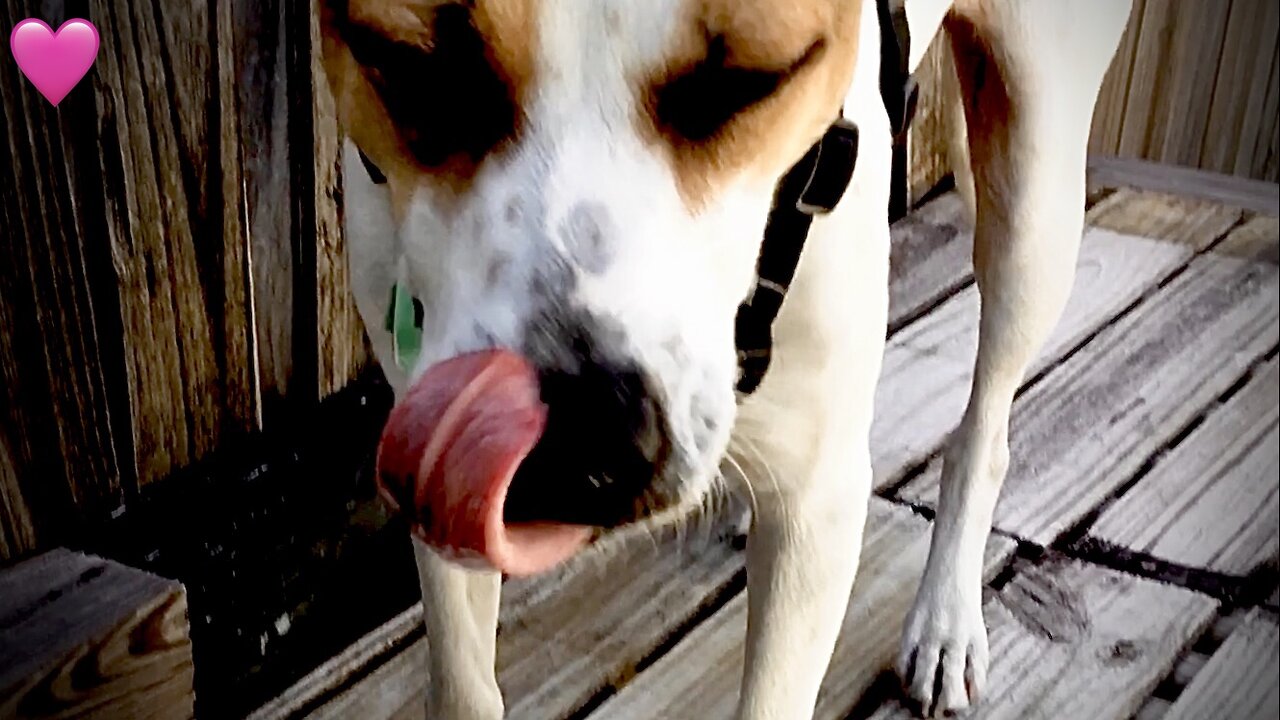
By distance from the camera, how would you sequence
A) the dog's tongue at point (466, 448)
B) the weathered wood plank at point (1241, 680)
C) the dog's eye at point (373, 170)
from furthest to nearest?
the weathered wood plank at point (1241, 680), the dog's eye at point (373, 170), the dog's tongue at point (466, 448)

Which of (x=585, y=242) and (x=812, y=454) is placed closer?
(x=585, y=242)

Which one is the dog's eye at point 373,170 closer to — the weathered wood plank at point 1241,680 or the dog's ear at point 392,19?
the dog's ear at point 392,19

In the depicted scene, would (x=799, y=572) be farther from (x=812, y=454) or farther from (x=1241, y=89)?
(x=1241, y=89)

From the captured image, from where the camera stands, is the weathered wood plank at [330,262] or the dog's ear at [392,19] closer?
the dog's ear at [392,19]

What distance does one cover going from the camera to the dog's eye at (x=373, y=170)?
596 millimetres

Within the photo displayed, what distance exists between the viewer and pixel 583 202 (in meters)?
0.51

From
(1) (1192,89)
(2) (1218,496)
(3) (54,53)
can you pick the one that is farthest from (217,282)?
(2) (1218,496)

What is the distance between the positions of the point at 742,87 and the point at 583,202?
79mm

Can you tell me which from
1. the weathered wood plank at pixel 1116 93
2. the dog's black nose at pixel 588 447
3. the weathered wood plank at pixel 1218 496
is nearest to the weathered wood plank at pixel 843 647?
the weathered wood plank at pixel 1218 496

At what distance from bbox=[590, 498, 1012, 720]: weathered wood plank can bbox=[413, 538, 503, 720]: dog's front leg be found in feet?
0.38

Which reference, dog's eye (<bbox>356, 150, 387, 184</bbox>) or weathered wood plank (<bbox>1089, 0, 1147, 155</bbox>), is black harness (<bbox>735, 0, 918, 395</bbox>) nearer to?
dog's eye (<bbox>356, 150, 387, 184</bbox>)

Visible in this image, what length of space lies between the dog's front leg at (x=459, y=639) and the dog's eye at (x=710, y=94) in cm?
34

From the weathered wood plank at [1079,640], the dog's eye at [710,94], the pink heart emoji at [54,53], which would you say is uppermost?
the dog's eye at [710,94]

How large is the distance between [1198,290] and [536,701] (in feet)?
2.09
